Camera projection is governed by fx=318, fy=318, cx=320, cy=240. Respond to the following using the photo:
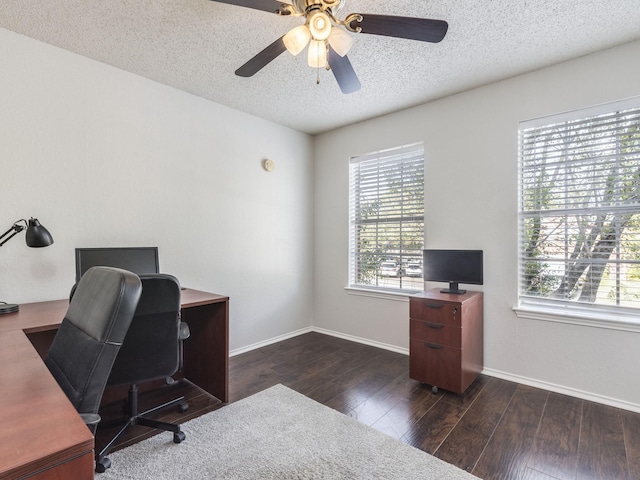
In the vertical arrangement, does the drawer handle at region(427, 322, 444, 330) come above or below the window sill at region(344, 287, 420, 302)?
below

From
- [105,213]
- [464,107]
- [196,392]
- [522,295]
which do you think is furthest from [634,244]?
[105,213]

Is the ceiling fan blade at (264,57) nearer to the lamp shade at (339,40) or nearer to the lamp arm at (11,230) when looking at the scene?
the lamp shade at (339,40)

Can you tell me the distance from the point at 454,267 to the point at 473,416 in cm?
117

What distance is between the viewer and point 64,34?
216cm

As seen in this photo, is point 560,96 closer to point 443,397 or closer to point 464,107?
point 464,107

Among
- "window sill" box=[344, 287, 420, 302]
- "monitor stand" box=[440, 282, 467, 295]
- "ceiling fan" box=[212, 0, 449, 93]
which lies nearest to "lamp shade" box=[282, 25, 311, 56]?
"ceiling fan" box=[212, 0, 449, 93]

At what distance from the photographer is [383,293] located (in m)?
3.56

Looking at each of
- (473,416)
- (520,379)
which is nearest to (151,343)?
(473,416)

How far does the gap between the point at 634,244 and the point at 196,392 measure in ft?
11.3

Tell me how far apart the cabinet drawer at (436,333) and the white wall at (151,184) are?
1763 mm

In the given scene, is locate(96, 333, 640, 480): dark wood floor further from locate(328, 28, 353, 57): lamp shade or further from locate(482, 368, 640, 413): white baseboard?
locate(328, 28, 353, 57): lamp shade

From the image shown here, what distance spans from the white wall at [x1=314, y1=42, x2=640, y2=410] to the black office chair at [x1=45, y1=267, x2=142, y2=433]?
2.82 metres

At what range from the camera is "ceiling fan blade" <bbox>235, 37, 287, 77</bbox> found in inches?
68.1

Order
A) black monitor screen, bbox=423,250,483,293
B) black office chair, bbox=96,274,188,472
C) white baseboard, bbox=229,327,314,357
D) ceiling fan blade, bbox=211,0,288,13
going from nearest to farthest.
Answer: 1. ceiling fan blade, bbox=211,0,288,13
2. black office chair, bbox=96,274,188,472
3. black monitor screen, bbox=423,250,483,293
4. white baseboard, bbox=229,327,314,357
